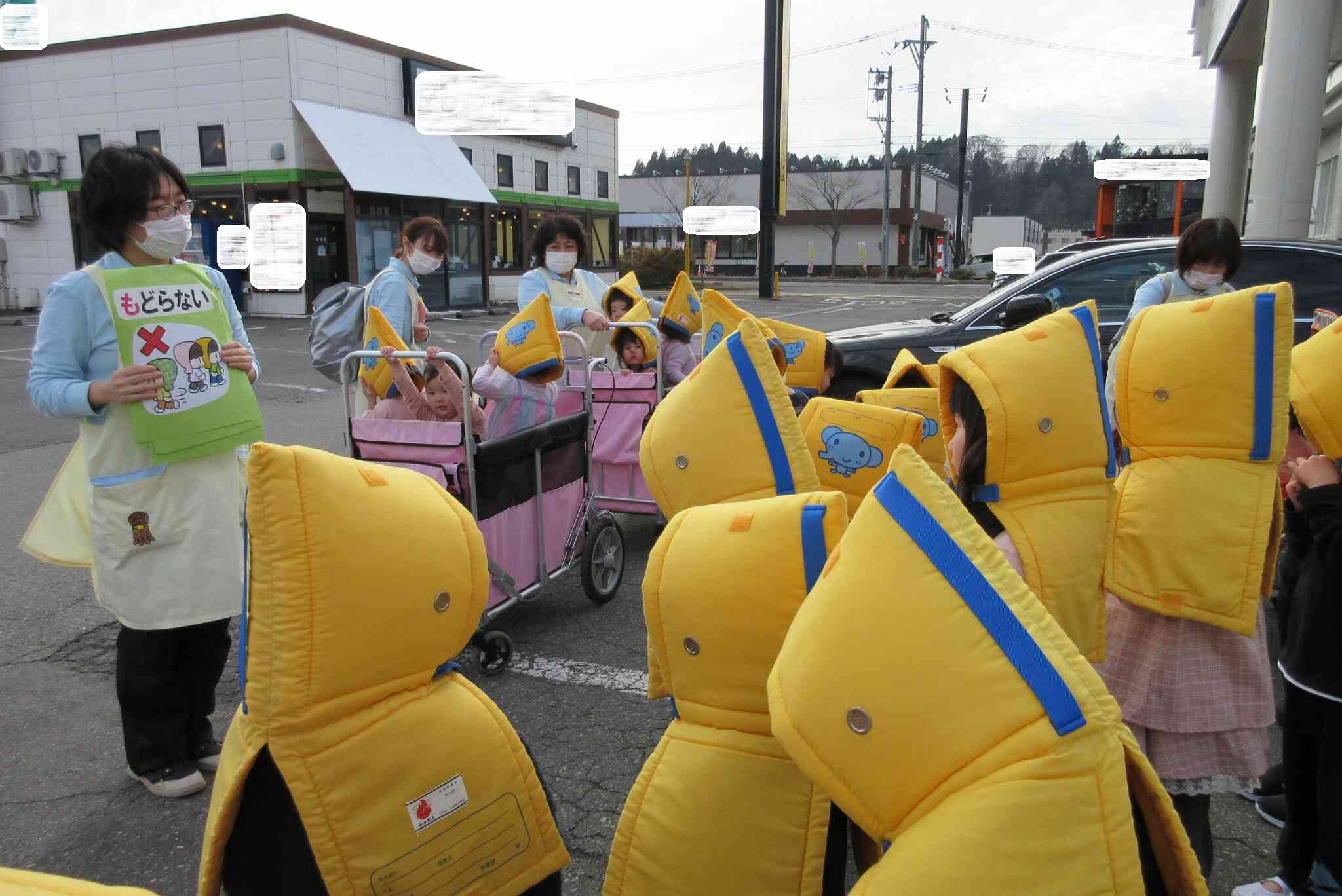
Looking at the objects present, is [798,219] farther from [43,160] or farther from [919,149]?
[43,160]

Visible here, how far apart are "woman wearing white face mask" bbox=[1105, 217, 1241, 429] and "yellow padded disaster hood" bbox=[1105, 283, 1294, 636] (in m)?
2.10

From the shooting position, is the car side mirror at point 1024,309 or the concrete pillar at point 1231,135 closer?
the car side mirror at point 1024,309

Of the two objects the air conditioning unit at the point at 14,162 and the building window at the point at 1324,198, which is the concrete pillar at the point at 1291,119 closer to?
the building window at the point at 1324,198

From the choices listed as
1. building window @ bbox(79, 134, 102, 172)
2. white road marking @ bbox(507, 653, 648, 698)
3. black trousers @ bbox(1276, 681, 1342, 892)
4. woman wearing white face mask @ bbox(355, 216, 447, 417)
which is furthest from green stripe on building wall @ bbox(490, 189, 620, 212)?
black trousers @ bbox(1276, 681, 1342, 892)

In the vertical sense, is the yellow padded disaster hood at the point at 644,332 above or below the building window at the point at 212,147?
below

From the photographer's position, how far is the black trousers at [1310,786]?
206cm

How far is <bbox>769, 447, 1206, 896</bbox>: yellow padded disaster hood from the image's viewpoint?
0.92m

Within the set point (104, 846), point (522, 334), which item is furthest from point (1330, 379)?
point (104, 846)

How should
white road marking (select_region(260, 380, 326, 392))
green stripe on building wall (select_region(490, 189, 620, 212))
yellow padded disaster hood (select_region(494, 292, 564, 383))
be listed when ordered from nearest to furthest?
yellow padded disaster hood (select_region(494, 292, 564, 383)) → white road marking (select_region(260, 380, 326, 392)) → green stripe on building wall (select_region(490, 189, 620, 212))

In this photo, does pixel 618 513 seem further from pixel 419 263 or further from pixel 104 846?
pixel 104 846

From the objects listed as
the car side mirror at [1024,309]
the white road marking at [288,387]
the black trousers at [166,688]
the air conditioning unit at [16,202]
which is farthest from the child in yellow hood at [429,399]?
the air conditioning unit at [16,202]

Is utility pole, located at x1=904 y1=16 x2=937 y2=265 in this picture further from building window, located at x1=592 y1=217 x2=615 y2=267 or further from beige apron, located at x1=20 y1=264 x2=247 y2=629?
beige apron, located at x1=20 y1=264 x2=247 y2=629

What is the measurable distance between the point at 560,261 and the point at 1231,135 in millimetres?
15362

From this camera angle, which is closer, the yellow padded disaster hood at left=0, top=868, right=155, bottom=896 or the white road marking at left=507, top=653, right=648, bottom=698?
the yellow padded disaster hood at left=0, top=868, right=155, bottom=896
